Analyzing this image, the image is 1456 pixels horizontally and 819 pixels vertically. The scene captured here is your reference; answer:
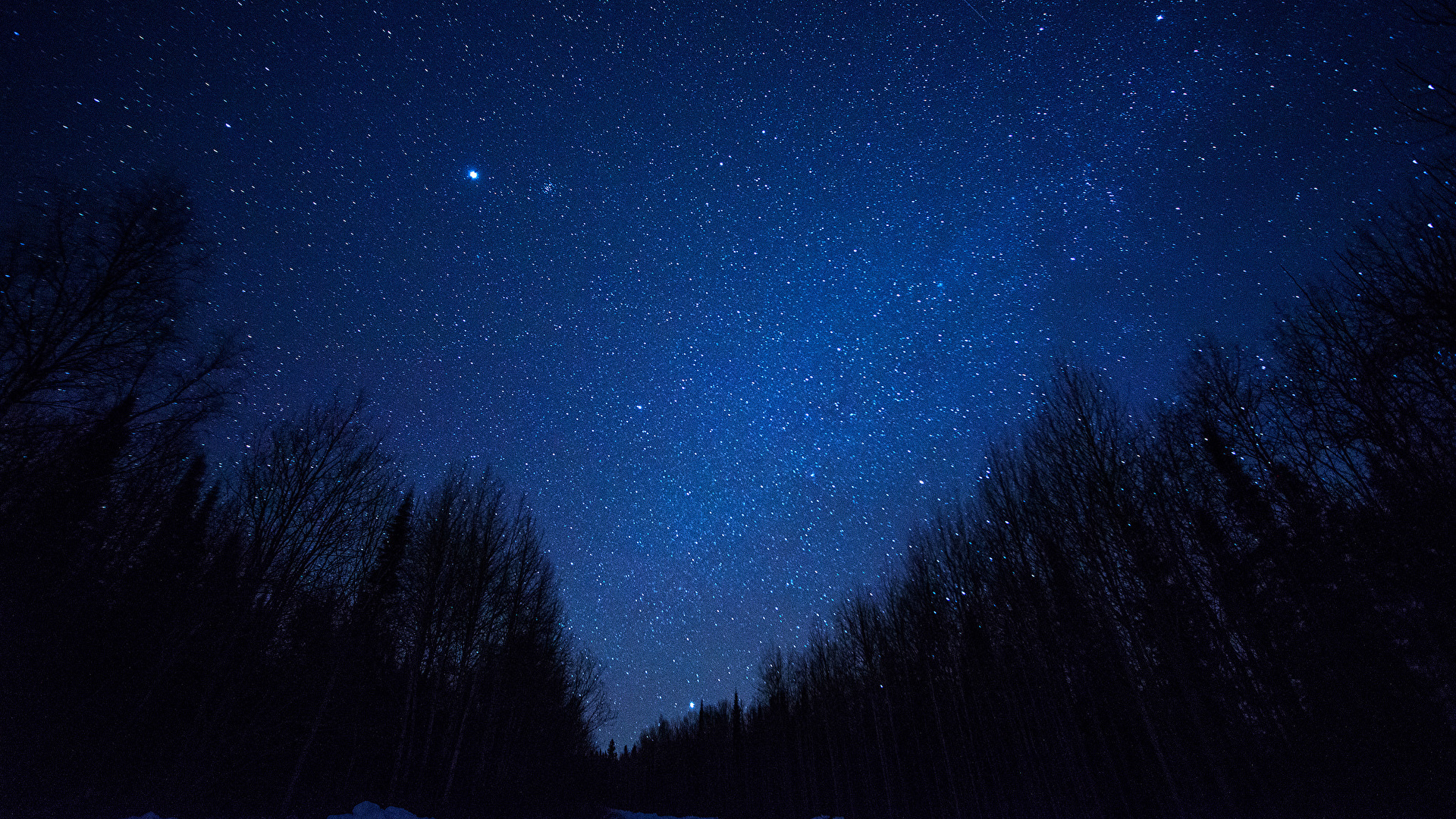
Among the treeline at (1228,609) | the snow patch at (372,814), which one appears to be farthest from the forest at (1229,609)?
the snow patch at (372,814)

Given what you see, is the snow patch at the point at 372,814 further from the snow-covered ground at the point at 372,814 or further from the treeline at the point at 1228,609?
the treeline at the point at 1228,609

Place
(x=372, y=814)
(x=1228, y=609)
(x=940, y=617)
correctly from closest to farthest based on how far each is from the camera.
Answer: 1. (x=372, y=814)
2. (x=1228, y=609)
3. (x=940, y=617)

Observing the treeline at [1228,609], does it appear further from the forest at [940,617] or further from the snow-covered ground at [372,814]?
the snow-covered ground at [372,814]

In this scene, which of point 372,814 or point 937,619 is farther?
point 937,619

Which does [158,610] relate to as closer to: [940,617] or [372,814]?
[372,814]

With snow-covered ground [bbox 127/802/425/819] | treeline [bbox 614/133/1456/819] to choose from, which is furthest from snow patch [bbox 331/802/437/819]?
treeline [bbox 614/133/1456/819]

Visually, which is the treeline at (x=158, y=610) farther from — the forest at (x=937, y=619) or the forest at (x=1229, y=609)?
the forest at (x=1229, y=609)

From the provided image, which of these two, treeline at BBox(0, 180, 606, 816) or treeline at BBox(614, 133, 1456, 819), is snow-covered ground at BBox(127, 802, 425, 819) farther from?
treeline at BBox(614, 133, 1456, 819)

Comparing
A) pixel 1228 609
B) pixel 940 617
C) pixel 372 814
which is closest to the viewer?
pixel 372 814

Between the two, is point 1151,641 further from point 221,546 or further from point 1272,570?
point 221,546

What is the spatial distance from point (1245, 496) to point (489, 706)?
32473 millimetres

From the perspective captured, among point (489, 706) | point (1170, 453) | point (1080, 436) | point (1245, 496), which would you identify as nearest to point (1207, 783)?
point (1245, 496)

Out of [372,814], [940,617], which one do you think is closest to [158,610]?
[372,814]

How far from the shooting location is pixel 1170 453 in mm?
19531
